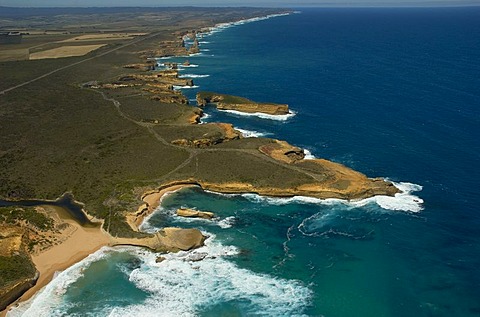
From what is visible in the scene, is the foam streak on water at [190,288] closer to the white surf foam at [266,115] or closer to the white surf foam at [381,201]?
the white surf foam at [381,201]

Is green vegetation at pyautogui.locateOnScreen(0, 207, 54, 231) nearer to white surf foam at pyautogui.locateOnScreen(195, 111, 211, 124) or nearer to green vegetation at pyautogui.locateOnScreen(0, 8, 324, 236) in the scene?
green vegetation at pyautogui.locateOnScreen(0, 8, 324, 236)

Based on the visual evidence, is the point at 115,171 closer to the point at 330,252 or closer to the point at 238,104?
the point at 330,252

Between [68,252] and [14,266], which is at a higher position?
[14,266]

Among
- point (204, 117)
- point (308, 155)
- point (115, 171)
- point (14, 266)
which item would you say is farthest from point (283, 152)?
point (14, 266)

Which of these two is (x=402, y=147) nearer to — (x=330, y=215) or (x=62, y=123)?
(x=330, y=215)

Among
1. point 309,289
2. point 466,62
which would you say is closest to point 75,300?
point 309,289
